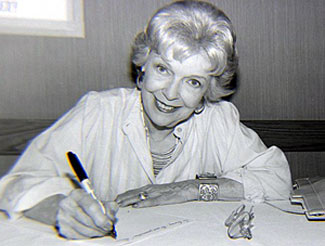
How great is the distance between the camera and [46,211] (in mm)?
941

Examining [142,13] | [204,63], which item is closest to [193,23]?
[204,63]

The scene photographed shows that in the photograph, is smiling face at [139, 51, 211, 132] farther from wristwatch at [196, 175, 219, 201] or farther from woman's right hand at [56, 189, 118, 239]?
woman's right hand at [56, 189, 118, 239]

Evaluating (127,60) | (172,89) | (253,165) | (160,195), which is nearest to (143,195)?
(160,195)

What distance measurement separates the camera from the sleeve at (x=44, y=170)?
Result: 0.98 meters

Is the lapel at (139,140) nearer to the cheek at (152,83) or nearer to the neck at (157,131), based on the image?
the neck at (157,131)

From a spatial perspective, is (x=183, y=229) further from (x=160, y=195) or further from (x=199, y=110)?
(x=199, y=110)

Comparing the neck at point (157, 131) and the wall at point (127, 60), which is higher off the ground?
the wall at point (127, 60)

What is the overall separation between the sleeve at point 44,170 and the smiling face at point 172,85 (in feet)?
0.87

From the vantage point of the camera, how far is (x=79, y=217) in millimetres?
827

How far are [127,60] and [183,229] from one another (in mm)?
1016

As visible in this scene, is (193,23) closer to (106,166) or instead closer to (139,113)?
(139,113)

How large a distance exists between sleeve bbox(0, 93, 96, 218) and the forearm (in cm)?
1

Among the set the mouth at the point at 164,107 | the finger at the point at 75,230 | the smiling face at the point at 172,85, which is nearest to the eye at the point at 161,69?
the smiling face at the point at 172,85

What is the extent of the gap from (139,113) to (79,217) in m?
0.65
